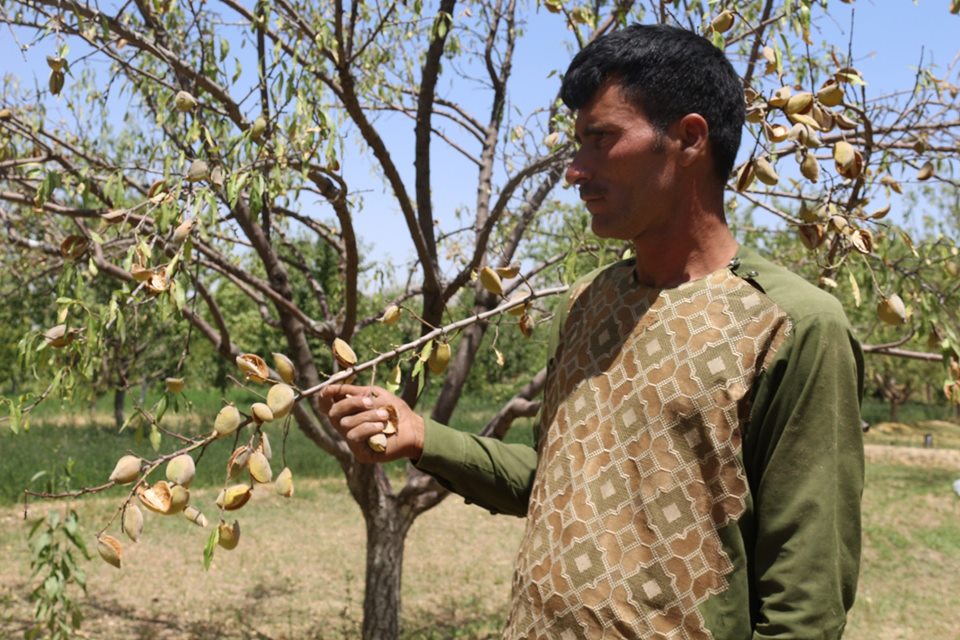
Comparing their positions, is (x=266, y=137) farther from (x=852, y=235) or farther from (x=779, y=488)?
(x=779, y=488)

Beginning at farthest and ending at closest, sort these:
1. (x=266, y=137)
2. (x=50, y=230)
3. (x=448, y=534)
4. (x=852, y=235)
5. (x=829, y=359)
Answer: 1. (x=448, y=534)
2. (x=50, y=230)
3. (x=266, y=137)
4. (x=852, y=235)
5. (x=829, y=359)

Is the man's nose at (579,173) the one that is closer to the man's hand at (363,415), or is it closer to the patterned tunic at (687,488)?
the patterned tunic at (687,488)

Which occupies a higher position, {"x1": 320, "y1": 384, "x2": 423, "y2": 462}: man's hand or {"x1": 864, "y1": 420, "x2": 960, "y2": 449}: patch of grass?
{"x1": 320, "y1": 384, "x2": 423, "y2": 462}: man's hand

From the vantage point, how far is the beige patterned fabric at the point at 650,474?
131 centimetres

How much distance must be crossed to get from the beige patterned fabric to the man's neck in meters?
0.04

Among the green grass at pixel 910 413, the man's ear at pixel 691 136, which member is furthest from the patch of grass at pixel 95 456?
Result: the green grass at pixel 910 413

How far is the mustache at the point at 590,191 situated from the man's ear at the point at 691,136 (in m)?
0.13

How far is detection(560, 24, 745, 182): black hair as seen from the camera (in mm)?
1430

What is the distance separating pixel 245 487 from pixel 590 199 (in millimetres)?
674

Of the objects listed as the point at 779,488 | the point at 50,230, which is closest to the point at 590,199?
the point at 779,488

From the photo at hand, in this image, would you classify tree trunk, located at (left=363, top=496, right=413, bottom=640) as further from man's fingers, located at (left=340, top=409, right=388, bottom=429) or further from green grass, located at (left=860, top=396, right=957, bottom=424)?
green grass, located at (left=860, top=396, right=957, bottom=424)

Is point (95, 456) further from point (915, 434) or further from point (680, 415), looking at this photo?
point (915, 434)

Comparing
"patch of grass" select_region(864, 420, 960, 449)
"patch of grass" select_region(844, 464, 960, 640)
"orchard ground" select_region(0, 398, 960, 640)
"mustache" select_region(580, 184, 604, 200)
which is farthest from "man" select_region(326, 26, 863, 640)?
"patch of grass" select_region(864, 420, 960, 449)

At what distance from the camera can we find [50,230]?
520 centimetres
